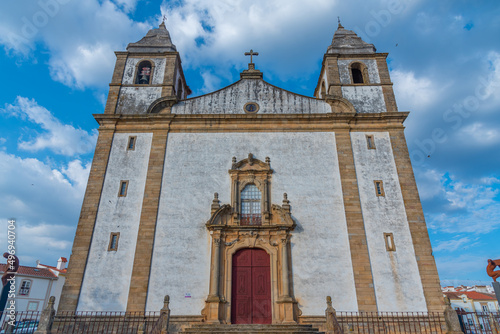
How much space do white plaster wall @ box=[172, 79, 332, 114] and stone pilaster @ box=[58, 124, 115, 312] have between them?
357cm

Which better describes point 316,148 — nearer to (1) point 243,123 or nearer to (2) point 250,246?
(1) point 243,123

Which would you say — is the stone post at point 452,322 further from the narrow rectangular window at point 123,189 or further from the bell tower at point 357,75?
the narrow rectangular window at point 123,189

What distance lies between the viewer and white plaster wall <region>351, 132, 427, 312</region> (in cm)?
1310

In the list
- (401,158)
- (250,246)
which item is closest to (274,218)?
(250,246)

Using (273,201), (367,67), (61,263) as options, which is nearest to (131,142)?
(273,201)

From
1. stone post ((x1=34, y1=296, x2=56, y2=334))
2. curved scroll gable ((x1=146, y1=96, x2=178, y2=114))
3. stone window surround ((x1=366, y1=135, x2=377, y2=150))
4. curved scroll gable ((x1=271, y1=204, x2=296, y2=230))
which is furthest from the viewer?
curved scroll gable ((x1=146, y1=96, x2=178, y2=114))

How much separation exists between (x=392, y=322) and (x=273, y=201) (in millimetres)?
6343

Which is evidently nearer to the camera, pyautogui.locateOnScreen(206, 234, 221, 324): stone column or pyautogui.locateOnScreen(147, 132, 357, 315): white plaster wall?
pyautogui.locateOnScreen(206, 234, 221, 324): stone column

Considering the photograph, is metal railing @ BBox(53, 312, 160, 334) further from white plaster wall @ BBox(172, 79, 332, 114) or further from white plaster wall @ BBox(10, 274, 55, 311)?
white plaster wall @ BBox(10, 274, 55, 311)

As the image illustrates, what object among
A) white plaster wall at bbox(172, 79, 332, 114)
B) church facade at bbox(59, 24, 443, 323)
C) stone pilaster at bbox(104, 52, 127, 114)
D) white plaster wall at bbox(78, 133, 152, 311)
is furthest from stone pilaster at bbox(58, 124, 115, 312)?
white plaster wall at bbox(172, 79, 332, 114)

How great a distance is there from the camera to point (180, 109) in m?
17.4

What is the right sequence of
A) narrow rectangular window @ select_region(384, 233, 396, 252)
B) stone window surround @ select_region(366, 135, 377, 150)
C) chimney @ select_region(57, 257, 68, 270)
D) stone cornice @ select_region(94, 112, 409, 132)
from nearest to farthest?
1. narrow rectangular window @ select_region(384, 233, 396, 252)
2. stone window surround @ select_region(366, 135, 377, 150)
3. stone cornice @ select_region(94, 112, 409, 132)
4. chimney @ select_region(57, 257, 68, 270)

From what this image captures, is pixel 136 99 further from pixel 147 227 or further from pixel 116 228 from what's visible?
pixel 147 227

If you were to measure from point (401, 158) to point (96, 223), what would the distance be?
13.7 meters
